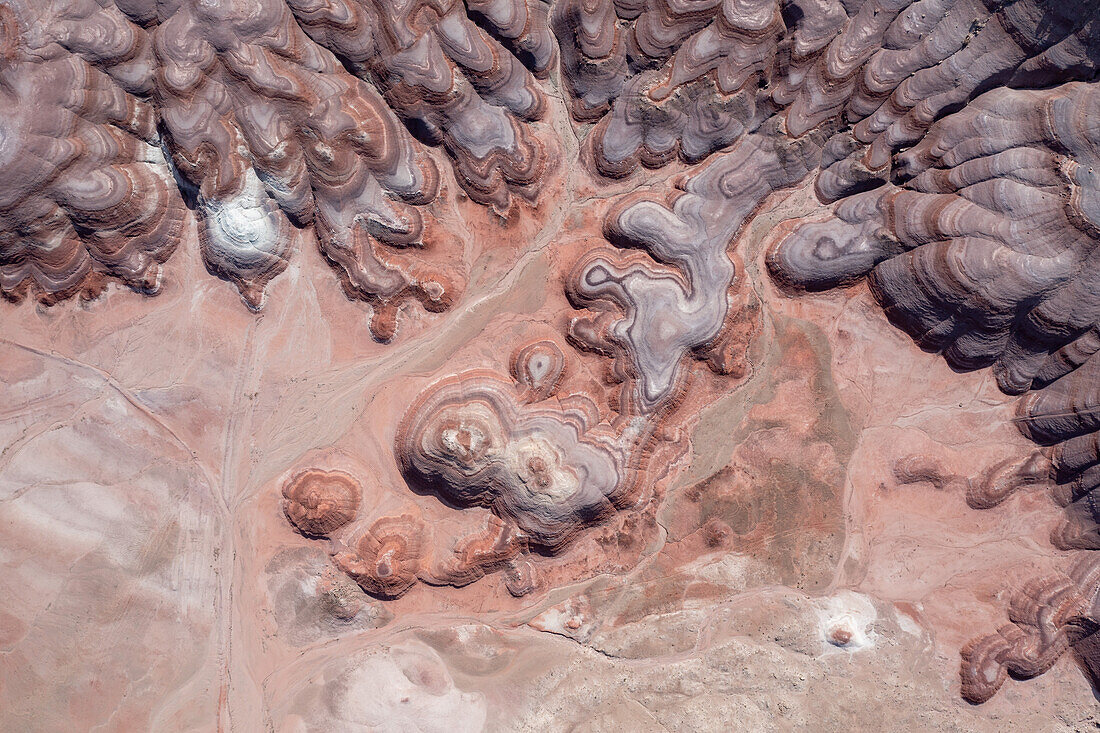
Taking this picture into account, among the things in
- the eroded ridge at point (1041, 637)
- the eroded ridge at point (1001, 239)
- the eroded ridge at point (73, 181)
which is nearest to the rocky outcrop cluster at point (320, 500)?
the eroded ridge at point (73, 181)

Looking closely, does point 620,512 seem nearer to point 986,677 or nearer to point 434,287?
point 434,287

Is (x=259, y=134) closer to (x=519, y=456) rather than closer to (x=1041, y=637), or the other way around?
(x=519, y=456)

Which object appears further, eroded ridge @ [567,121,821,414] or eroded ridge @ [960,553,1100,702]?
eroded ridge @ [567,121,821,414]

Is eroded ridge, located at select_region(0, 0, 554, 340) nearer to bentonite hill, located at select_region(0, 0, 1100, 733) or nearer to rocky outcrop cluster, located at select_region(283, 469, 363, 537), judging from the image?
bentonite hill, located at select_region(0, 0, 1100, 733)

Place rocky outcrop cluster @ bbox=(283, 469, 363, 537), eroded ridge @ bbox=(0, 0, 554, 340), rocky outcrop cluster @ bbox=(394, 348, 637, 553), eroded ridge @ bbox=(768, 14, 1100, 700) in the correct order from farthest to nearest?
rocky outcrop cluster @ bbox=(283, 469, 363, 537) → rocky outcrop cluster @ bbox=(394, 348, 637, 553) → eroded ridge @ bbox=(0, 0, 554, 340) → eroded ridge @ bbox=(768, 14, 1100, 700)

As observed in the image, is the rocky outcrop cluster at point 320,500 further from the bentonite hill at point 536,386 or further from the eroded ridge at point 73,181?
the eroded ridge at point 73,181

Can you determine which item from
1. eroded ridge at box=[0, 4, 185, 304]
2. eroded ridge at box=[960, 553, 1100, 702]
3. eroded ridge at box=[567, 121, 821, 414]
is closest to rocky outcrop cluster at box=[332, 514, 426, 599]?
eroded ridge at box=[567, 121, 821, 414]
